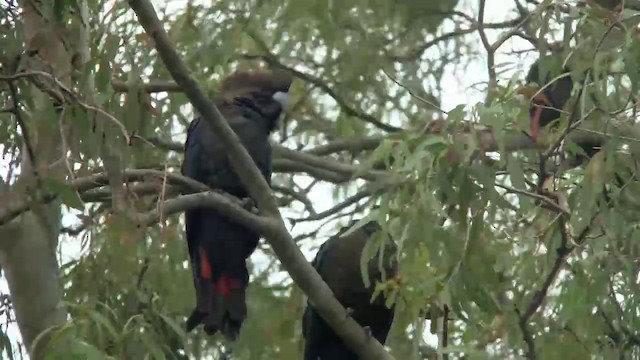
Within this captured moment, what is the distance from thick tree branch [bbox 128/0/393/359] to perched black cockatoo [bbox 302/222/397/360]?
0.53m

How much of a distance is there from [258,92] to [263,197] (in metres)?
0.86

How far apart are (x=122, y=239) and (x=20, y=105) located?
369 mm

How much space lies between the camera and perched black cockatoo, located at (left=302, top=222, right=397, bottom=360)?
3.06 meters

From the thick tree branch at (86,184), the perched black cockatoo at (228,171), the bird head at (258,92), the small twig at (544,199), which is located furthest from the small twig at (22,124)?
the bird head at (258,92)

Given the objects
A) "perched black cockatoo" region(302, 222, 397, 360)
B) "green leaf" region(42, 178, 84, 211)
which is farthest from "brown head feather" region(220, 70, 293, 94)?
"green leaf" region(42, 178, 84, 211)

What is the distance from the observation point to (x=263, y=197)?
7.53ft

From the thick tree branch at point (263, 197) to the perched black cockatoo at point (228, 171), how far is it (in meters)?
0.42

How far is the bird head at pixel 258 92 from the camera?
10.1ft

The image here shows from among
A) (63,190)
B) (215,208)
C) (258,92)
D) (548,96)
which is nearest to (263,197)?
(215,208)

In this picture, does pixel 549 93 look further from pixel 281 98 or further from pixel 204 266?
pixel 204 266

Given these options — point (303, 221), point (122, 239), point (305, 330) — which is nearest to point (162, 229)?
point (122, 239)

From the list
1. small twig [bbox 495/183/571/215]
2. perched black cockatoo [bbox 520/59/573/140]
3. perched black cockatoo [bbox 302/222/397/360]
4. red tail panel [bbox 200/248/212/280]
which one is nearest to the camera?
small twig [bbox 495/183/571/215]

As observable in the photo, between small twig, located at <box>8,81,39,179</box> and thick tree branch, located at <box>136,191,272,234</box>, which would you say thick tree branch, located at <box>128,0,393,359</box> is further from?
small twig, located at <box>8,81,39,179</box>

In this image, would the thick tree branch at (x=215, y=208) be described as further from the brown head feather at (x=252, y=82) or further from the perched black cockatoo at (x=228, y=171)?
the brown head feather at (x=252, y=82)
